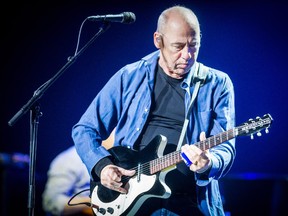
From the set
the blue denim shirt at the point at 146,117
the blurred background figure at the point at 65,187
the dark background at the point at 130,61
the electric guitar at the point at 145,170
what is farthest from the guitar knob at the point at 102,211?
the dark background at the point at 130,61

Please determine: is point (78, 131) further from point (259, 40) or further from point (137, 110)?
point (259, 40)

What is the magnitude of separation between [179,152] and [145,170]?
0.96 feet

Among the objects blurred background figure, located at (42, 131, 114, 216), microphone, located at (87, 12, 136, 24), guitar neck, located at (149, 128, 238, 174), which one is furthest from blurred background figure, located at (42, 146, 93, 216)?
microphone, located at (87, 12, 136, 24)

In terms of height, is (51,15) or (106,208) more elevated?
(51,15)

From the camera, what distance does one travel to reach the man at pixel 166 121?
2953 mm

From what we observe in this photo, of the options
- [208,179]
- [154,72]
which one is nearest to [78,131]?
[154,72]

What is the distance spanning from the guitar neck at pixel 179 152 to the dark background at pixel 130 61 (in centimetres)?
198

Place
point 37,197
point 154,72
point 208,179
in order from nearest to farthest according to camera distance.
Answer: point 208,179
point 154,72
point 37,197

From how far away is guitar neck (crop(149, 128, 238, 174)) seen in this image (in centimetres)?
287

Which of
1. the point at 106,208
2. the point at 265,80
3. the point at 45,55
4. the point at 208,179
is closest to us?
the point at 208,179

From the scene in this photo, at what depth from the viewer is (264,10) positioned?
5.16 metres

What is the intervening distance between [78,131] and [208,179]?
1115 mm

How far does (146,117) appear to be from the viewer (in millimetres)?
3230

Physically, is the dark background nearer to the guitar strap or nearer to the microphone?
the guitar strap
